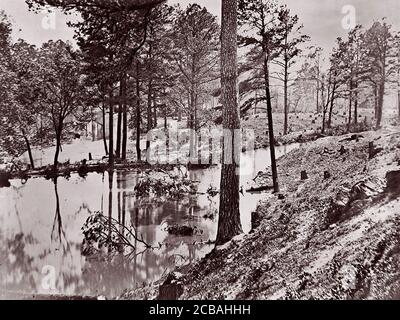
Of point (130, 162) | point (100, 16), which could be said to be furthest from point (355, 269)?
point (130, 162)

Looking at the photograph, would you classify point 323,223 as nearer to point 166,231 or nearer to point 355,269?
point 355,269

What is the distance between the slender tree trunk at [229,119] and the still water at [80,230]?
2.13m

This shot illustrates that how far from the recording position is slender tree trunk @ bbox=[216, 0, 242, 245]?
8.16 meters

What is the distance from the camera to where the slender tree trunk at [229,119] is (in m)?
8.16

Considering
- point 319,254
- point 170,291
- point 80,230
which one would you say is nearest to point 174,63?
point 80,230

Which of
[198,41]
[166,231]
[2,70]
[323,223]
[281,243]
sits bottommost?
[166,231]

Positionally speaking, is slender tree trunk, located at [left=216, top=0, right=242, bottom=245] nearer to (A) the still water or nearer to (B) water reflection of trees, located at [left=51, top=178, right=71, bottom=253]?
(A) the still water

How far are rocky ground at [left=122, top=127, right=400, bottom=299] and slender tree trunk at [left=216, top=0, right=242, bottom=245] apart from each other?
436mm

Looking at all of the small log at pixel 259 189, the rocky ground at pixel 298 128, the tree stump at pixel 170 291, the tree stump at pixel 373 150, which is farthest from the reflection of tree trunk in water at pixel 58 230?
the rocky ground at pixel 298 128

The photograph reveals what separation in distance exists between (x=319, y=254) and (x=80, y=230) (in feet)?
37.5

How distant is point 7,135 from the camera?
2731 centimetres

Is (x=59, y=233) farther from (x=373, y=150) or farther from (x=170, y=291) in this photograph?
(x=373, y=150)

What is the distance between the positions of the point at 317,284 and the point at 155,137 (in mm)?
32310
